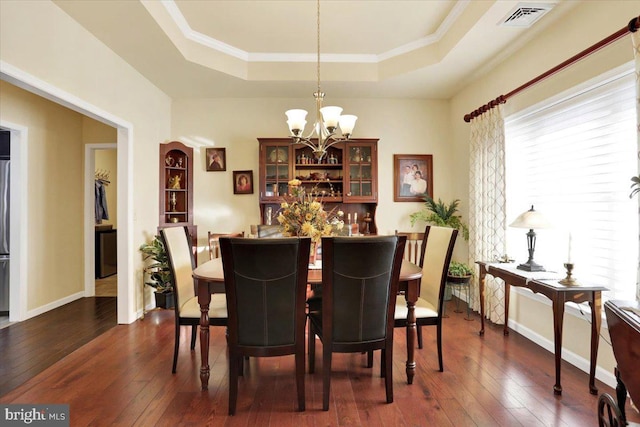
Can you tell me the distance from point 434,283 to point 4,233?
447cm

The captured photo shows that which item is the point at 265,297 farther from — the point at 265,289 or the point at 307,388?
the point at 307,388

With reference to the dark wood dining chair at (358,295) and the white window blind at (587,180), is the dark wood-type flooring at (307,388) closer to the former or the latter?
the dark wood dining chair at (358,295)

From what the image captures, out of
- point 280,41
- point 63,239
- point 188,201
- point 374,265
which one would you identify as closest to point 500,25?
point 280,41

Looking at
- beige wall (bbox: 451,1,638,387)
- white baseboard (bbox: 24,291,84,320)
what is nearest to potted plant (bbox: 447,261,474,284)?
beige wall (bbox: 451,1,638,387)

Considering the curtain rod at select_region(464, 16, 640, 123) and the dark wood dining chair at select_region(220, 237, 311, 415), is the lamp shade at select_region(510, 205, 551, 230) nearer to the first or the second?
the curtain rod at select_region(464, 16, 640, 123)

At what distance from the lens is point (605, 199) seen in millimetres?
2471

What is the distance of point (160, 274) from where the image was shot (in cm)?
394

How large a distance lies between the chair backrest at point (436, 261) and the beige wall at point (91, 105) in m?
3.02

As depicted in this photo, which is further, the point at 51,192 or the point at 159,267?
the point at 51,192

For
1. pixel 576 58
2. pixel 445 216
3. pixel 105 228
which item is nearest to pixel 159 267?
pixel 105 228

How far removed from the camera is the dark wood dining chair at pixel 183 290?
2418mm

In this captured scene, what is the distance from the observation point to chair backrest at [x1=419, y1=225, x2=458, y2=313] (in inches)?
97.3

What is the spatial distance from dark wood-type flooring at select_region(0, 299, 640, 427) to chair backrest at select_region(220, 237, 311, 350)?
456 mm

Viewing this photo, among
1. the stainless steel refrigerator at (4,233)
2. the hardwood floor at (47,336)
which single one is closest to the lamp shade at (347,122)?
the hardwood floor at (47,336)
